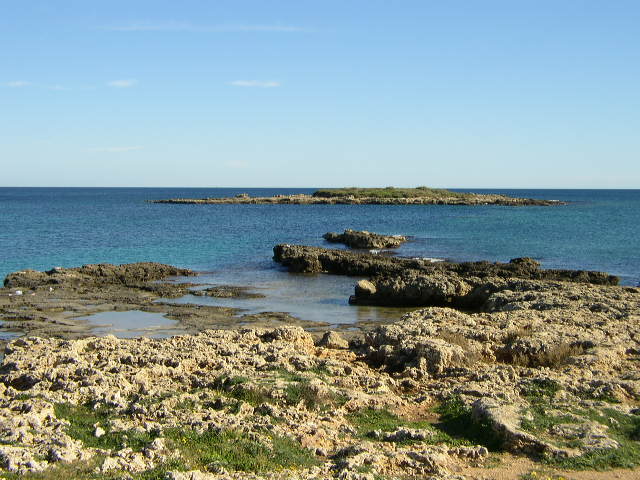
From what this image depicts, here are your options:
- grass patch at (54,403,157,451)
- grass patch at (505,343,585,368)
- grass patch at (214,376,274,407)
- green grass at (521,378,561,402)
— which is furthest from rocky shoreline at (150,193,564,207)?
grass patch at (54,403,157,451)

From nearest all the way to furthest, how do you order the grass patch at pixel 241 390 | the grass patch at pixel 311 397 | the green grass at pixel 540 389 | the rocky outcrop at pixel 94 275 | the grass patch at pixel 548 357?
1. the grass patch at pixel 241 390
2. the grass patch at pixel 311 397
3. the green grass at pixel 540 389
4. the grass patch at pixel 548 357
5. the rocky outcrop at pixel 94 275

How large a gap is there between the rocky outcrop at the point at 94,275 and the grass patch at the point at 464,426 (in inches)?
1019

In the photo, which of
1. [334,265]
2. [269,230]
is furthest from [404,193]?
[334,265]

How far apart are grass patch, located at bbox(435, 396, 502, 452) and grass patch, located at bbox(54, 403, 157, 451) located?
19.4 ft

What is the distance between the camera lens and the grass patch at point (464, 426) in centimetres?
1243

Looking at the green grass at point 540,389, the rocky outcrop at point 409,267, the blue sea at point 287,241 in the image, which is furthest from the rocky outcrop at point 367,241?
the green grass at point 540,389

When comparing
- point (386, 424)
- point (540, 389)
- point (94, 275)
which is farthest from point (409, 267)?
point (386, 424)

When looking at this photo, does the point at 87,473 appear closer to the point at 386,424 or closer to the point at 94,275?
the point at 386,424

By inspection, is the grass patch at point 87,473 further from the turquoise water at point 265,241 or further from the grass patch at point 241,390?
the turquoise water at point 265,241

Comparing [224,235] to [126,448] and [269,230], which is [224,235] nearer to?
Answer: [269,230]

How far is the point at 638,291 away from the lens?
1139 inches

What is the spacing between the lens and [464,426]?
13.2 metres

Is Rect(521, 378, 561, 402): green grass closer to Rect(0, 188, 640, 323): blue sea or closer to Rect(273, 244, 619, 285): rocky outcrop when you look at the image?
Rect(0, 188, 640, 323): blue sea

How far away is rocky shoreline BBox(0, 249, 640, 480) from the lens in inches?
433
